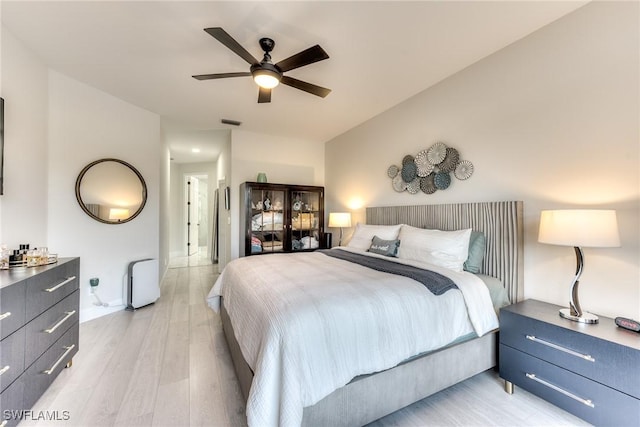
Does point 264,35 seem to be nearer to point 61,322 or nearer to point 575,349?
point 61,322

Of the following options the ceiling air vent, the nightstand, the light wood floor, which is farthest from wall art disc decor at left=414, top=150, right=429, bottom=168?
the ceiling air vent

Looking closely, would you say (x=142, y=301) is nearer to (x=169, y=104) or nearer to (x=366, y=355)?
(x=169, y=104)

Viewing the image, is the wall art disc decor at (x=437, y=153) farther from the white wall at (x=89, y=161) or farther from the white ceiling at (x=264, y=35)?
the white wall at (x=89, y=161)

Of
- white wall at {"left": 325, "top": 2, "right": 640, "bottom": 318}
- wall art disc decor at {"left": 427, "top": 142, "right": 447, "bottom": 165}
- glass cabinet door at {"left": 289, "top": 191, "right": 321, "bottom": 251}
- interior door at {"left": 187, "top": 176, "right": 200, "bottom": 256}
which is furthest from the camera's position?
interior door at {"left": 187, "top": 176, "right": 200, "bottom": 256}

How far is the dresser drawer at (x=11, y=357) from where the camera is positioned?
51.8 inches

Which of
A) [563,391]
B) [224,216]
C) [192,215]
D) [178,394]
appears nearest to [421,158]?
[563,391]

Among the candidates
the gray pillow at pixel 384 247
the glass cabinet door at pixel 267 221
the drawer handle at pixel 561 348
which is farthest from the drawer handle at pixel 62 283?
the drawer handle at pixel 561 348

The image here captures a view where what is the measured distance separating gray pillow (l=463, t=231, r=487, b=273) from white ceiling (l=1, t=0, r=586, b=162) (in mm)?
1697

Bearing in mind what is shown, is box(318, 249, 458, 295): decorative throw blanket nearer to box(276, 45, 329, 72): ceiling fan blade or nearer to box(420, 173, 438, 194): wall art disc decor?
box(420, 173, 438, 194): wall art disc decor

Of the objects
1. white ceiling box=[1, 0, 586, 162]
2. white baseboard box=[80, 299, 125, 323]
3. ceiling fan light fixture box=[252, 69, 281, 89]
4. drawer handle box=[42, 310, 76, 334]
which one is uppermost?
white ceiling box=[1, 0, 586, 162]

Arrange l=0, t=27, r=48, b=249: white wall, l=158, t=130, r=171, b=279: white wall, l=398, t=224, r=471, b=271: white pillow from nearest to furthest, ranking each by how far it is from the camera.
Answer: l=0, t=27, r=48, b=249: white wall → l=398, t=224, r=471, b=271: white pillow → l=158, t=130, r=171, b=279: white wall

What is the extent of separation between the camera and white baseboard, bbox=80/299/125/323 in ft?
9.71

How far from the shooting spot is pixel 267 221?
13.9ft

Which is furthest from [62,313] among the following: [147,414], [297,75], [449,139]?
[449,139]
